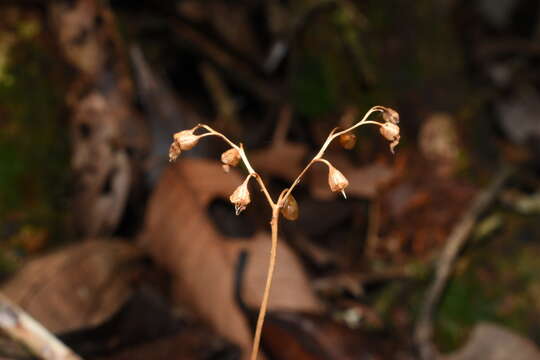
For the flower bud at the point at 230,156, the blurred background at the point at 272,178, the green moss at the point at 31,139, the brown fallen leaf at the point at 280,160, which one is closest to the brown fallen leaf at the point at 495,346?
the blurred background at the point at 272,178

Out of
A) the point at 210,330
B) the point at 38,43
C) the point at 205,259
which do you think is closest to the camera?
the point at 210,330

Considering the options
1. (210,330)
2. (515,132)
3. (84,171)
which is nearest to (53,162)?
(84,171)

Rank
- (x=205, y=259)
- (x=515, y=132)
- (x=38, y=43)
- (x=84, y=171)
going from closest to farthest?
1. (x=205, y=259)
2. (x=84, y=171)
3. (x=38, y=43)
4. (x=515, y=132)

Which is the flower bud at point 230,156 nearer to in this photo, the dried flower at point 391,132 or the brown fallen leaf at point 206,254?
the dried flower at point 391,132

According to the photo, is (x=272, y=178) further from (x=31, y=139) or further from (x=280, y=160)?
(x=31, y=139)

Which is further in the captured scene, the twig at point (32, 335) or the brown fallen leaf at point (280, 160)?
the brown fallen leaf at point (280, 160)

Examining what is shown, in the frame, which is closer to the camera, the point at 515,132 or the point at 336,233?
the point at 336,233

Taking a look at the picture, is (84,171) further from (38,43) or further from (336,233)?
(336,233)
